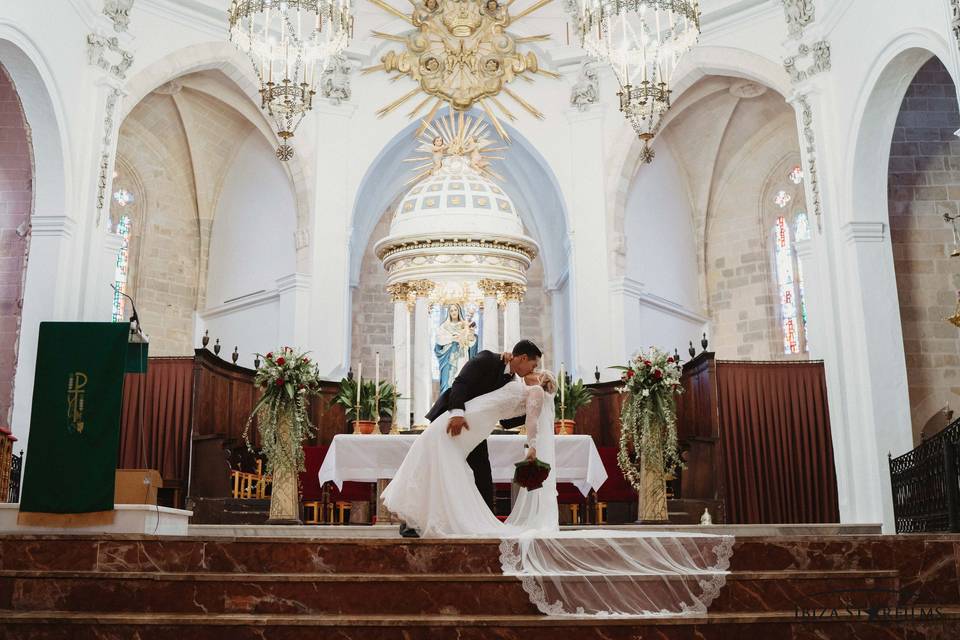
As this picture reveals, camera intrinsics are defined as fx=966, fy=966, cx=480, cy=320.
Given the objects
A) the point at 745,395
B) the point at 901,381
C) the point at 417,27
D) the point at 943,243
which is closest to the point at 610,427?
the point at 745,395

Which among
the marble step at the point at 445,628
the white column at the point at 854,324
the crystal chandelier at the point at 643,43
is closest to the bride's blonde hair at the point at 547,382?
the marble step at the point at 445,628

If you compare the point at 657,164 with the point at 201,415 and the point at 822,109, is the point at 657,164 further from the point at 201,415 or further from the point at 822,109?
the point at 201,415

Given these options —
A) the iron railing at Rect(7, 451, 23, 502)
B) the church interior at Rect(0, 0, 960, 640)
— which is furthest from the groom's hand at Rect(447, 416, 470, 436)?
the iron railing at Rect(7, 451, 23, 502)

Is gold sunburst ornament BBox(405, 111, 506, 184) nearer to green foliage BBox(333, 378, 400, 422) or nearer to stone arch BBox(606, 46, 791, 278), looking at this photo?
stone arch BBox(606, 46, 791, 278)

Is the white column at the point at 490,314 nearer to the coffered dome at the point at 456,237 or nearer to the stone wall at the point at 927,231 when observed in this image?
the coffered dome at the point at 456,237

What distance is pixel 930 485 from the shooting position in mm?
8094

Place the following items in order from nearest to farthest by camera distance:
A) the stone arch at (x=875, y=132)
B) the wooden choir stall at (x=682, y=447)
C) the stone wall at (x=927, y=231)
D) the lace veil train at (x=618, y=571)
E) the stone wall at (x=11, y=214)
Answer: the lace veil train at (x=618, y=571) → the stone arch at (x=875, y=132) → the wooden choir stall at (x=682, y=447) → the stone wall at (x=11, y=214) → the stone wall at (x=927, y=231)

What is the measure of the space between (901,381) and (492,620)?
765cm

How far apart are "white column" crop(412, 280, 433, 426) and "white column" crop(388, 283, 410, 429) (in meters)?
0.13

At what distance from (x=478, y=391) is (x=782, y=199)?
11883 mm

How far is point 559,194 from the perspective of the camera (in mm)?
15992

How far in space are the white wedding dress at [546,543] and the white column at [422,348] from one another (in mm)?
6131

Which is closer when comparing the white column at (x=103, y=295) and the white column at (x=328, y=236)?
the white column at (x=103, y=295)

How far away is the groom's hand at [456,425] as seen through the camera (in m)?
6.18
